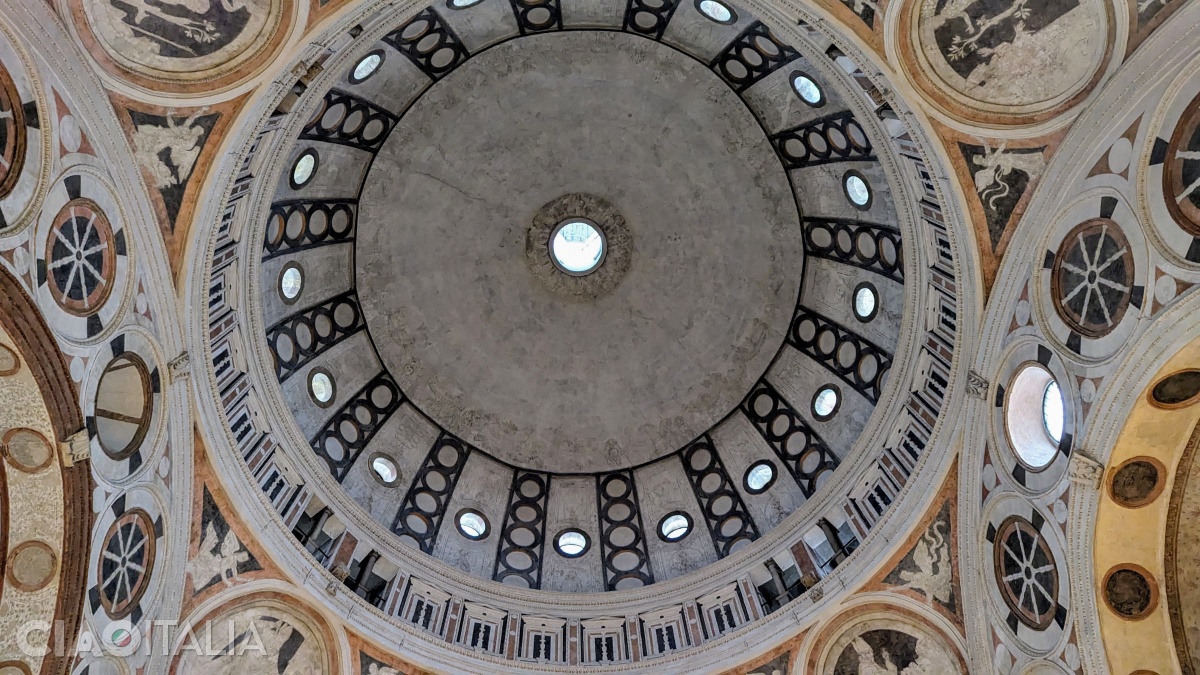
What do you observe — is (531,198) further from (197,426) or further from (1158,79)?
(1158,79)

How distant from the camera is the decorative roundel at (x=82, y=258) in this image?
12.8 m

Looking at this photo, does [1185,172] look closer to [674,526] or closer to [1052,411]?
[1052,411]

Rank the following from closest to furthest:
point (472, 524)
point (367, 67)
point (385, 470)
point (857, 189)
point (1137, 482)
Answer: point (1137, 482)
point (367, 67)
point (857, 189)
point (385, 470)
point (472, 524)

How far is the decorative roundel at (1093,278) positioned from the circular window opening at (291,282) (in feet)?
53.9

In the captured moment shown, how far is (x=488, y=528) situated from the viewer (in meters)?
23.9

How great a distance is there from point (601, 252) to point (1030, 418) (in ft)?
45.0

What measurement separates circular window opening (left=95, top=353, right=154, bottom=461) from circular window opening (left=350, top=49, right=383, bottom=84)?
814cm

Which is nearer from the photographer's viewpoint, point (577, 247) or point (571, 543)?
point (571, 543)

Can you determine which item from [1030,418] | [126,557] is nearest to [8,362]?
[126,557]

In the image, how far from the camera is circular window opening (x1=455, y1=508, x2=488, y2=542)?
23578 millimetres

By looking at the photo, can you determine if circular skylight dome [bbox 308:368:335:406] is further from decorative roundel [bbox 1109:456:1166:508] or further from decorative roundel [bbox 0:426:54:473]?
decorative roundel [bbox 1109:456:1166:508]

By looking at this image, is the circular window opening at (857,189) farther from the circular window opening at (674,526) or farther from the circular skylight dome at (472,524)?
the circular skylight dome at (472,524)

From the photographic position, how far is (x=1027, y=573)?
50.6 ft

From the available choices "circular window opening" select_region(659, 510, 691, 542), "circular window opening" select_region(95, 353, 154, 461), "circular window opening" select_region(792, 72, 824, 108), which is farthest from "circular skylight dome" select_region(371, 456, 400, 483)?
→ "circular window opening" select_region(792, 72, 824, 108)
